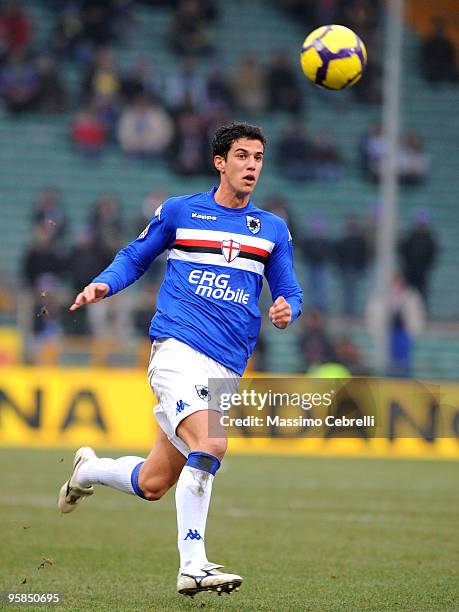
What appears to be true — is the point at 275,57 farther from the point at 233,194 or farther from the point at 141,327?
the point at 233,194

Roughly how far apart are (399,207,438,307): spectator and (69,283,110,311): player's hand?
1568 cm

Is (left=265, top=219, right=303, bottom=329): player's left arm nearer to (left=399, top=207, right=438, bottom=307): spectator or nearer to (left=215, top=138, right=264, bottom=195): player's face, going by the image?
(left=215, top=138, right=264, bottom=195): player's face

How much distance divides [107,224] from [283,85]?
598 centimetres

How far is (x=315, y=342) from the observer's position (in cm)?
1970

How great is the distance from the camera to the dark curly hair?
22.8 ft

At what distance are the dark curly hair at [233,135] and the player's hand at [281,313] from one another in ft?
3.28

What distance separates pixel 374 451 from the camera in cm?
1748

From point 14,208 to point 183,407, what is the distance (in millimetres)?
18108

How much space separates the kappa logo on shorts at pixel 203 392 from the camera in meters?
6.60

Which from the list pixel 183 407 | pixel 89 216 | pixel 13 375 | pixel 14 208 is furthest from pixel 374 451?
pixel 183 407

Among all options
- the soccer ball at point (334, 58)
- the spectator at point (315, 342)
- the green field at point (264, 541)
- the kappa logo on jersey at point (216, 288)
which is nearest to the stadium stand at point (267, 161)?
the spectator at point (315, 342)

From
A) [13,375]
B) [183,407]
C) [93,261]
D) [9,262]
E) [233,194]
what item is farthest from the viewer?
[9,262]

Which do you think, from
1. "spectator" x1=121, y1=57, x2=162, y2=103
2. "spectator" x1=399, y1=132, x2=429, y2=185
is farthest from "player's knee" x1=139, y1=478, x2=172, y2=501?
"spectator" x1=399, y1=132, x2=429, y2=185

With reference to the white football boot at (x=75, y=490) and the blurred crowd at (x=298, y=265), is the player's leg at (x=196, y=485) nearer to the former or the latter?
the white football boot at (x=75, y=490)
